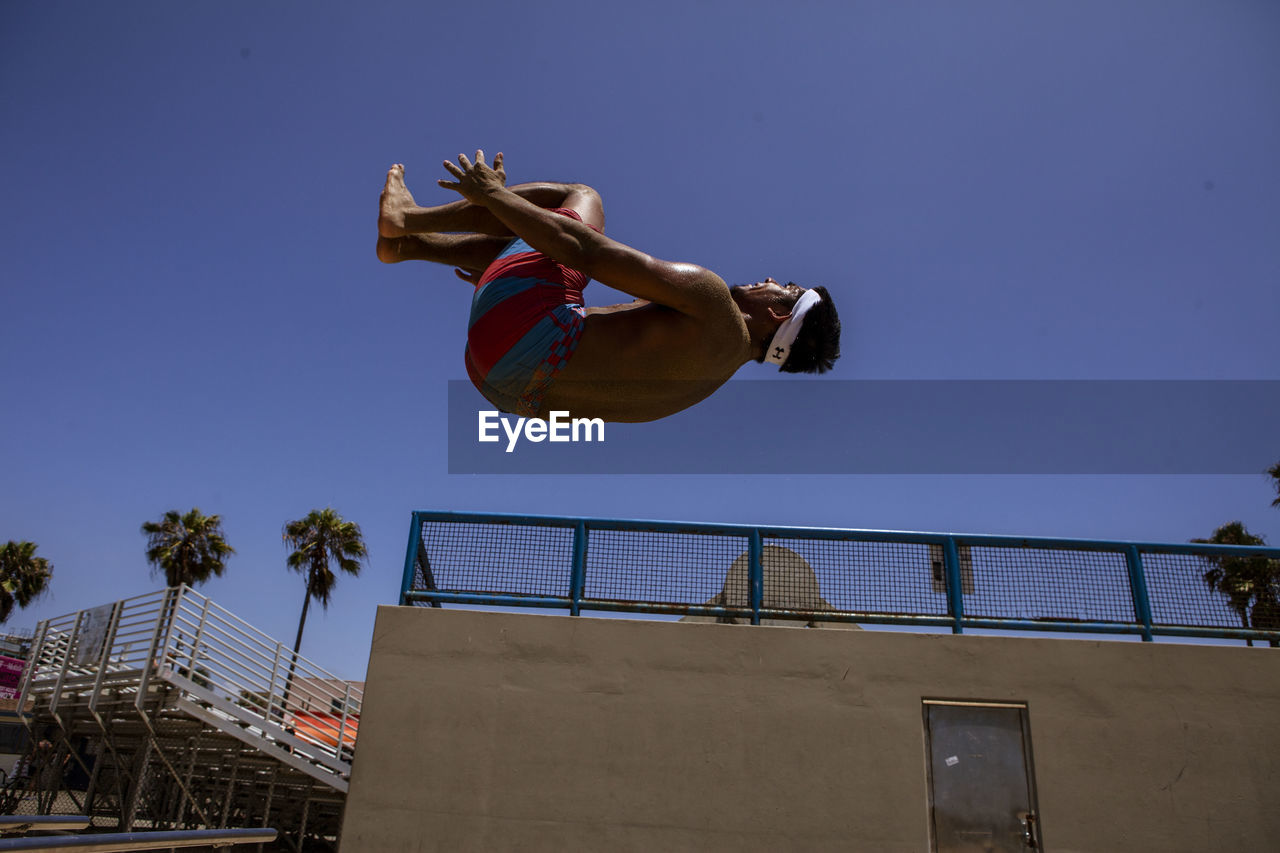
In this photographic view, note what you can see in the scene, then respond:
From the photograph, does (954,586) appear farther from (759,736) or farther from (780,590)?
(759,736)

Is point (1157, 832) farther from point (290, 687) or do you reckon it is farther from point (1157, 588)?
point (290, 687)

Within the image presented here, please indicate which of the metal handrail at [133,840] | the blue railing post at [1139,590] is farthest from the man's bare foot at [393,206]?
the blue railing post at [1139,590]

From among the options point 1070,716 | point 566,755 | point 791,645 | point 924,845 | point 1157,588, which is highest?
point 1157,588

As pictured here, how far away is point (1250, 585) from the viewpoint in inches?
303

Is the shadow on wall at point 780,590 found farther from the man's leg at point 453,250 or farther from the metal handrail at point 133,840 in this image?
the man's leg at point 453,250

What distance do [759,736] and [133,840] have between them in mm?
4831

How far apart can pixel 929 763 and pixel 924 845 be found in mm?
597

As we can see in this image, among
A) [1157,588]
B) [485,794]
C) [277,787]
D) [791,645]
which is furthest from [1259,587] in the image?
[277,787]

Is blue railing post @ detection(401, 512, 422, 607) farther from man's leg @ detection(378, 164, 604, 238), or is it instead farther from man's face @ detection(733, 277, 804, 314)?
man's face @ detection(733, 277, 804, 314)

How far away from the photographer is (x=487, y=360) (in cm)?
233

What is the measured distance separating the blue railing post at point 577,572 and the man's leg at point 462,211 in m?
4.91

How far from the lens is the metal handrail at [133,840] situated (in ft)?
6.94

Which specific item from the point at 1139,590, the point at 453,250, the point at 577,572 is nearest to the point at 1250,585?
the point at 1139,590

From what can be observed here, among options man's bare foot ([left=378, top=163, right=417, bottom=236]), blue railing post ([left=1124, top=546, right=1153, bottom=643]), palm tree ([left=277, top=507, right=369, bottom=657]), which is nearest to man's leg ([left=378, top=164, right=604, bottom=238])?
man's bare foot ([left=378, top=163, right=417, bottom=236])
